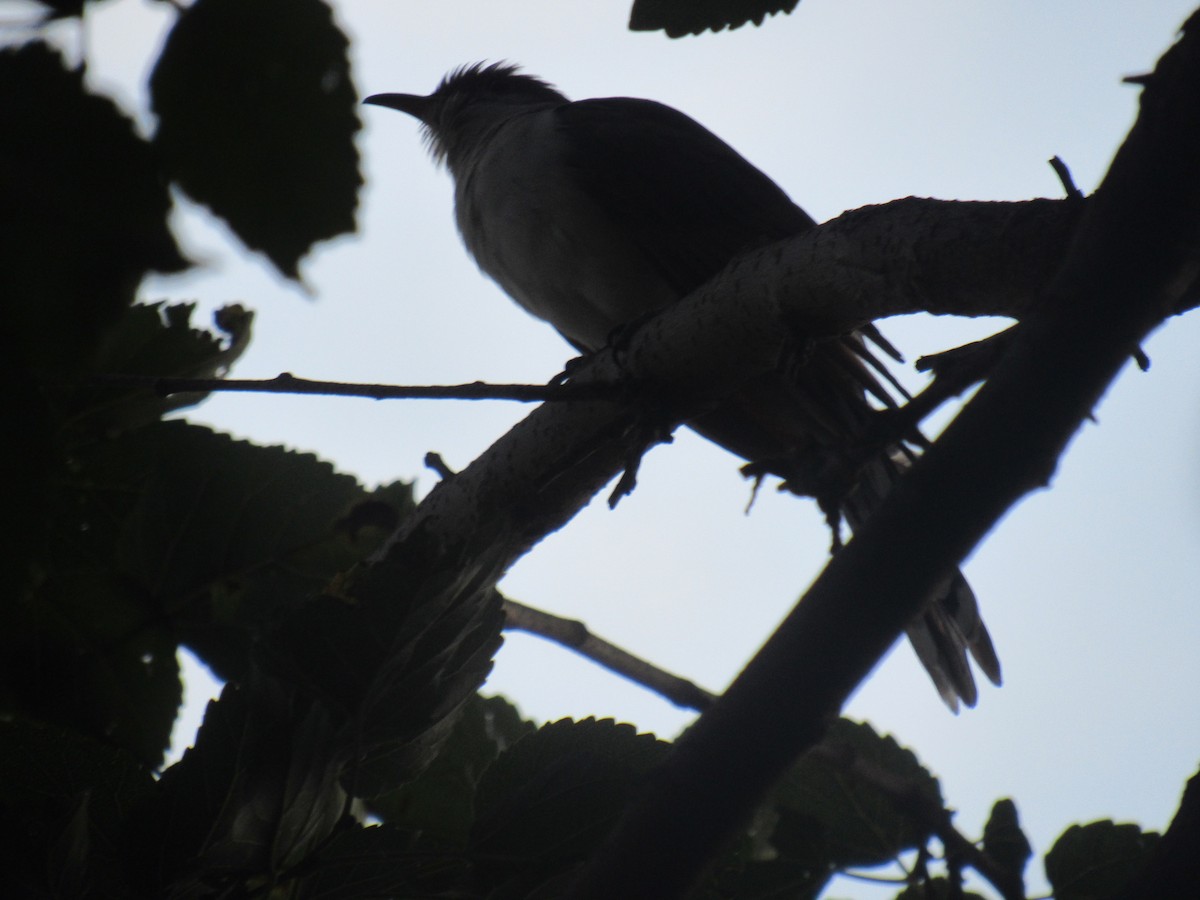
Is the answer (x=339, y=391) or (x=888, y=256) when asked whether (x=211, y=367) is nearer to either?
(x=339, y=391)

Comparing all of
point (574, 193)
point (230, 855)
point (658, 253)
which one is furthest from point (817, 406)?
point (230, 855)

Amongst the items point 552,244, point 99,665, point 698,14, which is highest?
point 552,244

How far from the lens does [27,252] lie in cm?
92

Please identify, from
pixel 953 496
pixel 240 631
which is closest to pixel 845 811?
pixel 240 631

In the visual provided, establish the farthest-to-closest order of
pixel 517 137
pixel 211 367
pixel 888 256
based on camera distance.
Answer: pixel 517 137
pixel 211 367
pixel 888 256

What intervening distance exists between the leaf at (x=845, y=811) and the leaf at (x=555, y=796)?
2.21 feet

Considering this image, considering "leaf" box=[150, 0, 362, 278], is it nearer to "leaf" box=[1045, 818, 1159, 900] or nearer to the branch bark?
the branch bark

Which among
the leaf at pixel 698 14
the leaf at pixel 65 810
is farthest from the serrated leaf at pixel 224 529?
the leaf at pixel 698 14

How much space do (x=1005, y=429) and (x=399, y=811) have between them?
1763 mm

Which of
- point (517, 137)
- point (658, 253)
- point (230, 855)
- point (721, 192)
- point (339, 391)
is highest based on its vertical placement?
point (517, 137)

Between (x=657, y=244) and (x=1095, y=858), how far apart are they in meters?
2.21

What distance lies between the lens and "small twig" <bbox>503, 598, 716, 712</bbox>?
293 centimetres

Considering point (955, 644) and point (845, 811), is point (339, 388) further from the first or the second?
point (955, 644)

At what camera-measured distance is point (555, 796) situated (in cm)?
185
